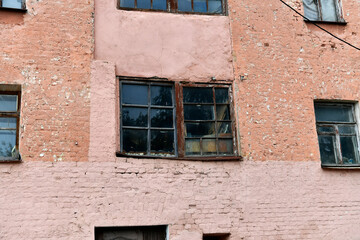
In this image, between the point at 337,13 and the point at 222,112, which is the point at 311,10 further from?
the point at 222,112

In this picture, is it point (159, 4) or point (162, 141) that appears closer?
point (162, 141)

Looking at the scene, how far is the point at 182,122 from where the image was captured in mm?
7891

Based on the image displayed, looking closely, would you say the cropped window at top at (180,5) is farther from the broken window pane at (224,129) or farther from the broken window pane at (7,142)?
the broken window pane at (7,142)

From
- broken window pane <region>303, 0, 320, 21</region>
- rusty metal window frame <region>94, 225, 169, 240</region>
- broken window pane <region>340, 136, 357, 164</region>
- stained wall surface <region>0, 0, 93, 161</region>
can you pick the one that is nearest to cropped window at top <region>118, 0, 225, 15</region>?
stained wall surface <region>0, 0, 93, 161</region>

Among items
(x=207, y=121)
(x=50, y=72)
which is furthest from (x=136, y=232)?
(x=50, y=72)

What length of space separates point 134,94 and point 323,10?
451cm

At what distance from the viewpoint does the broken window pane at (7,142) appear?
7.25m

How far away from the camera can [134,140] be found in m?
7.67

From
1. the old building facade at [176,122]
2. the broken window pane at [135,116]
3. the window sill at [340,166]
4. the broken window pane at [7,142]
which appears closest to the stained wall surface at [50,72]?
the old building facade at [176,122]

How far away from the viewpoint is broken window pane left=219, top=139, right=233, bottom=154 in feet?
26.1

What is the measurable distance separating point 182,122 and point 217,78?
1.10m

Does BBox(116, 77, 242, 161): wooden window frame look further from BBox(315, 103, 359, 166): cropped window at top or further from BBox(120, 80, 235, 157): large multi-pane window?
BBox(315, 103, 359, 166): cropped window at top

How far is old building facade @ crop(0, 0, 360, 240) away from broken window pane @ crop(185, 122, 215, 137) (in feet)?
0.06

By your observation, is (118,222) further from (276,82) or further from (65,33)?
(276,82)
